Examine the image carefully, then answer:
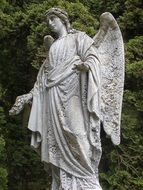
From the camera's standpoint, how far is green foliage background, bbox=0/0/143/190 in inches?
327

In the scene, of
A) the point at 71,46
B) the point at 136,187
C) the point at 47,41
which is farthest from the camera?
the point at 136,187

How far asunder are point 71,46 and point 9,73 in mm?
4756

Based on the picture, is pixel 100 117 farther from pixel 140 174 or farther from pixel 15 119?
pixel 15 119

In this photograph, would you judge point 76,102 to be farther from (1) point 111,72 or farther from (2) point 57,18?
(2) point 57,18

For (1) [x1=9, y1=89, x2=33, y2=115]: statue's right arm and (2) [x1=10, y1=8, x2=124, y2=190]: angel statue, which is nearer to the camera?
(2) [x1=10, y1=8, x2=124, y2=190]: angel statue

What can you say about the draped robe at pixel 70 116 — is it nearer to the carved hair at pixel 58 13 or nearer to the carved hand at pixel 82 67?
the carved hand at pixel 82 67

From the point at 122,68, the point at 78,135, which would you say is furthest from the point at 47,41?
the point at 78,135

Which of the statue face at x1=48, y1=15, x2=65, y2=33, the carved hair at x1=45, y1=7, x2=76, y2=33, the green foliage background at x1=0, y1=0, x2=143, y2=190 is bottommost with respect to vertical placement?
the green foliage background at x1=0, y1=0, x2=143, y2=190

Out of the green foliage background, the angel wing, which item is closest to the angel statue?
the angel wing

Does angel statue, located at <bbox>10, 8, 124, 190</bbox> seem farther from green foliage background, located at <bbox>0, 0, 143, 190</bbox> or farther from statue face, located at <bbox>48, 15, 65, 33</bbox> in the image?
green foliage background, located at <bbox>0, 0, 143, 190</bbox>

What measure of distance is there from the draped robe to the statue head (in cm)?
22

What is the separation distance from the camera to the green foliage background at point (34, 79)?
8305 mm

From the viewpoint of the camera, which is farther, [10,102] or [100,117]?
[10,102]

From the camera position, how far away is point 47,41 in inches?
230
